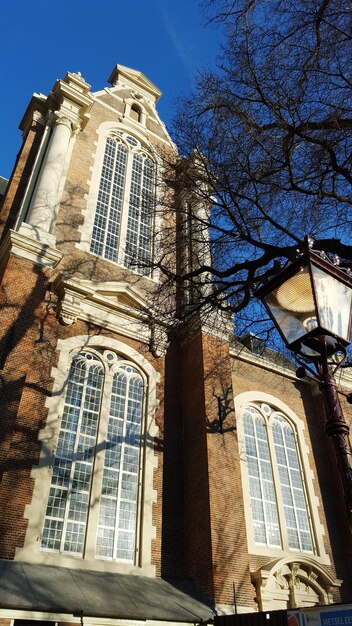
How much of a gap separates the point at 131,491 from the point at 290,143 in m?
8.67

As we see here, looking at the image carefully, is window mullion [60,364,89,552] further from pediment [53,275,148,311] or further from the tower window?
the tower window

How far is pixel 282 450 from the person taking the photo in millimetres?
15172

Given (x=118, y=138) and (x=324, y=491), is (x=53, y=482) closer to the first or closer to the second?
(x=324, y=491)

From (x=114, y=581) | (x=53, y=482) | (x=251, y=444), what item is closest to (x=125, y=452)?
(x=53, y=482)

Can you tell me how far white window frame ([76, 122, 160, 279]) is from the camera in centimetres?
1548

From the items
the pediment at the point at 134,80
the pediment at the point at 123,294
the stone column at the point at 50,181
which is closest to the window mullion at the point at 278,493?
the pediment at the point at 123,294

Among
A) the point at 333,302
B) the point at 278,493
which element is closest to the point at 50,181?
the point at 278,493

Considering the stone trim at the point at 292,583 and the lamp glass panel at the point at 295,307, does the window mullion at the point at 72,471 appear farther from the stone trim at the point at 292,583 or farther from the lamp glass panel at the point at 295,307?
the lamp glass panel at the point at 295,307

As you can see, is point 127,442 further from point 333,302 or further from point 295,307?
point 333,302

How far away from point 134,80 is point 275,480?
1978cm

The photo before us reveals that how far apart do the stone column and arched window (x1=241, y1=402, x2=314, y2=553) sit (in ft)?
27.1

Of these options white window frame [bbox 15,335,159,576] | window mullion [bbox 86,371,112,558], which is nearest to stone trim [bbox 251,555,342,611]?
white window frame [bbox 15,335,159,576]

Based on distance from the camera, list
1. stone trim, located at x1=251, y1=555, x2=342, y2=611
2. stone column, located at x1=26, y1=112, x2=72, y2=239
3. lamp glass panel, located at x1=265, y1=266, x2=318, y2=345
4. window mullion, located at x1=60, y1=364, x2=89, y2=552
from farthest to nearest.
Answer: stone column, located at x1=26, y1=112, x2=72, y2=239
stone trim, located at x1=251, y1=555, x2=342, y2=611
window mullion, located at x1=60, y1=364, x2=89, y2=552
lamp glass panel, located at x1=265, y1=266, x2=318, y2=345

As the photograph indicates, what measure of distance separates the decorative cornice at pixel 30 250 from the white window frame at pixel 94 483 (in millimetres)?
2210
